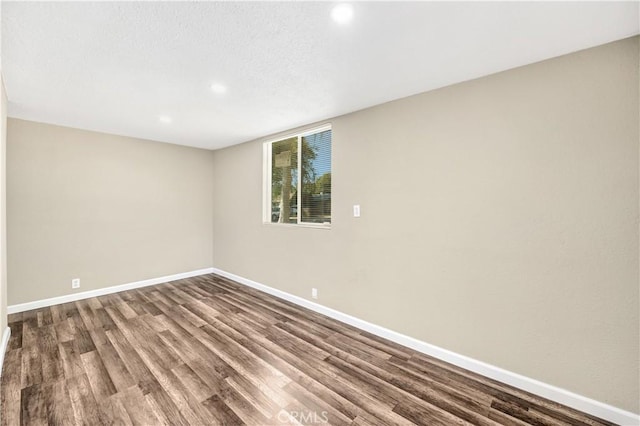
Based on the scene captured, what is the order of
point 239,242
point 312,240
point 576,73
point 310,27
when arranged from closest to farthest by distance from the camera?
point 310,27, point 576,73, point 312,240, point 239,242

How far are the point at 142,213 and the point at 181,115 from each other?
82.6 inches

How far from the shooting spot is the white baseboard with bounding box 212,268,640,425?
65.5 inches

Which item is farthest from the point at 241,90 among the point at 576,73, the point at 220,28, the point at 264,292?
the point at 264,292

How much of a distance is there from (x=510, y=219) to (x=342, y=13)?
6.15ft

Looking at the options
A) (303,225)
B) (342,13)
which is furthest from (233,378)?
(342,13)

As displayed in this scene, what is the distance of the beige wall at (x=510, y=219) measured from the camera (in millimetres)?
1664

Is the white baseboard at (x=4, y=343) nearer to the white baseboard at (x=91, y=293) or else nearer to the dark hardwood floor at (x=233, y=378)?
the dark hardwood floor at (x=233, y=378)

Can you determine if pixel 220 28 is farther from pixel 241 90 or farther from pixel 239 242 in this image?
pixel 239 242

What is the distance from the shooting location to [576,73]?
1774mm

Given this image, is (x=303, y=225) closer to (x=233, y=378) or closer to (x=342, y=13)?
(x=233, y=378)

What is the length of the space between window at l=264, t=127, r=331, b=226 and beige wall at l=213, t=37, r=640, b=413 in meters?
0.29

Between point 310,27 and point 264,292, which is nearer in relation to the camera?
point 310,27

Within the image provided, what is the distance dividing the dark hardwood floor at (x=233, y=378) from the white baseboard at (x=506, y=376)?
0.20 feet

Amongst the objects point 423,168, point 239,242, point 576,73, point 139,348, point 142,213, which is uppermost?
point 576,73
